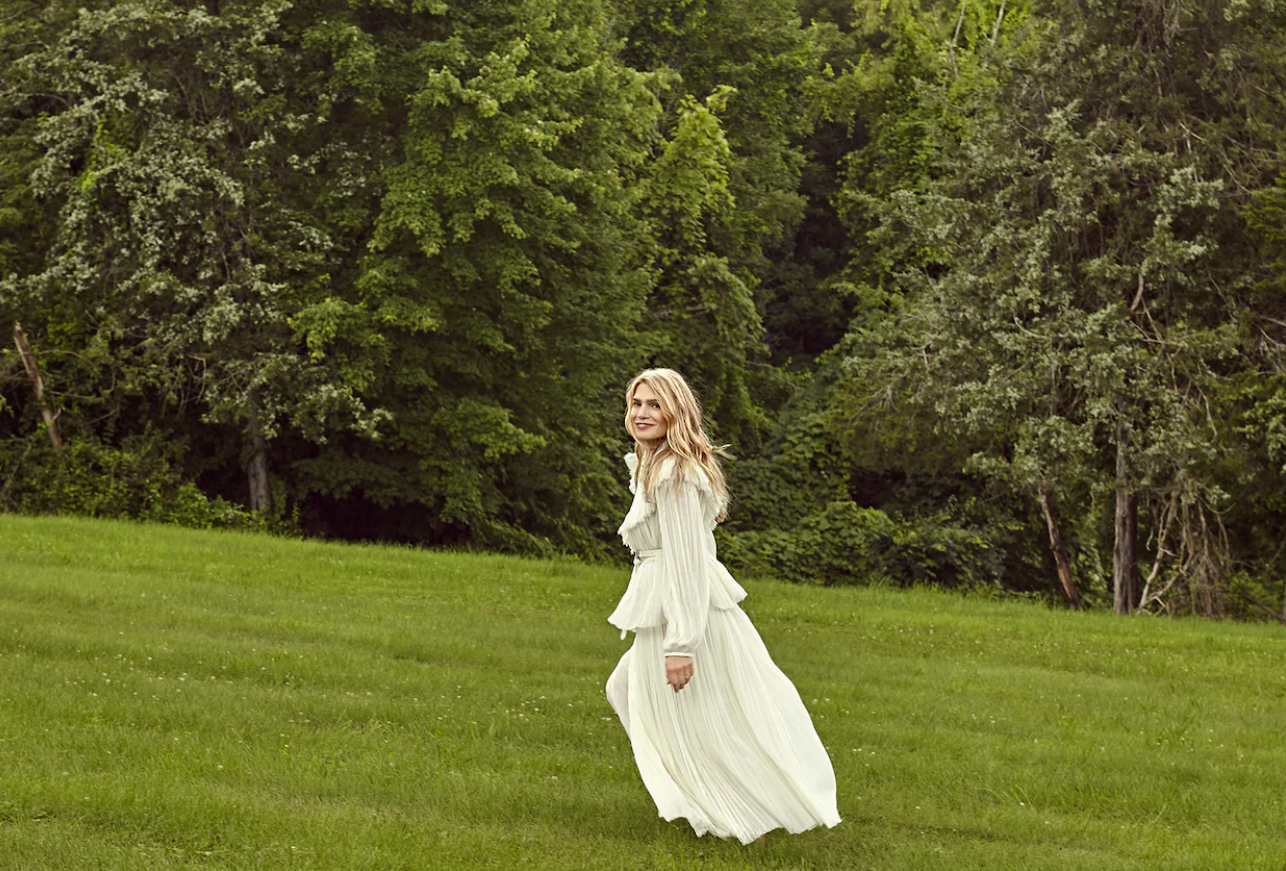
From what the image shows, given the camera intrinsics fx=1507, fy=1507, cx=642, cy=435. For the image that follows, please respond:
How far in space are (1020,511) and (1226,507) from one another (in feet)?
36.0

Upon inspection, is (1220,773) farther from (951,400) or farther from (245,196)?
(245,196)

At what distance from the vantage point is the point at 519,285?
27.8m

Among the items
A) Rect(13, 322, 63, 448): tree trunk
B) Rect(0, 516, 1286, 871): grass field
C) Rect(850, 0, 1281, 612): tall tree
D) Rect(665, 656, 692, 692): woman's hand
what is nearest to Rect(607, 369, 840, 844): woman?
Rect(665, 656, 692, 692): woman's hand

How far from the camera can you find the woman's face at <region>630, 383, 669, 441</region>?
22.7 ft

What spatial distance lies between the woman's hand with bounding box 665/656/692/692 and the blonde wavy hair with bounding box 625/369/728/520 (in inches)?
28.0

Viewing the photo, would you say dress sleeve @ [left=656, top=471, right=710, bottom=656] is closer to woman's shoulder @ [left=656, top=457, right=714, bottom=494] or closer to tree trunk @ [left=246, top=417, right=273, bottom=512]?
woman's shoulder @ [left=656, top=457, right=714, bottom=494]

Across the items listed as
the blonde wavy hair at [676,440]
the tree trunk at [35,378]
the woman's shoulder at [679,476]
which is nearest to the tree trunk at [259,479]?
the tree trunk at [35,378]

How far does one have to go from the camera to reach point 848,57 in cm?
4956

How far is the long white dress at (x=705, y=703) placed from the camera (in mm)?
6949

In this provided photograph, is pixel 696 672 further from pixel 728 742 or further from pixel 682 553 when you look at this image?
pixel 682 553

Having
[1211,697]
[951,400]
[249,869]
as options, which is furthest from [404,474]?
[249,869]

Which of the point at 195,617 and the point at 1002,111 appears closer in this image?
the point at 195,617

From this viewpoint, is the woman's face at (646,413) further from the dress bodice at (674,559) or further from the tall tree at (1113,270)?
the tall tree at (1113,270)

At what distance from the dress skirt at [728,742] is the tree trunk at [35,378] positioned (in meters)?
21.7
